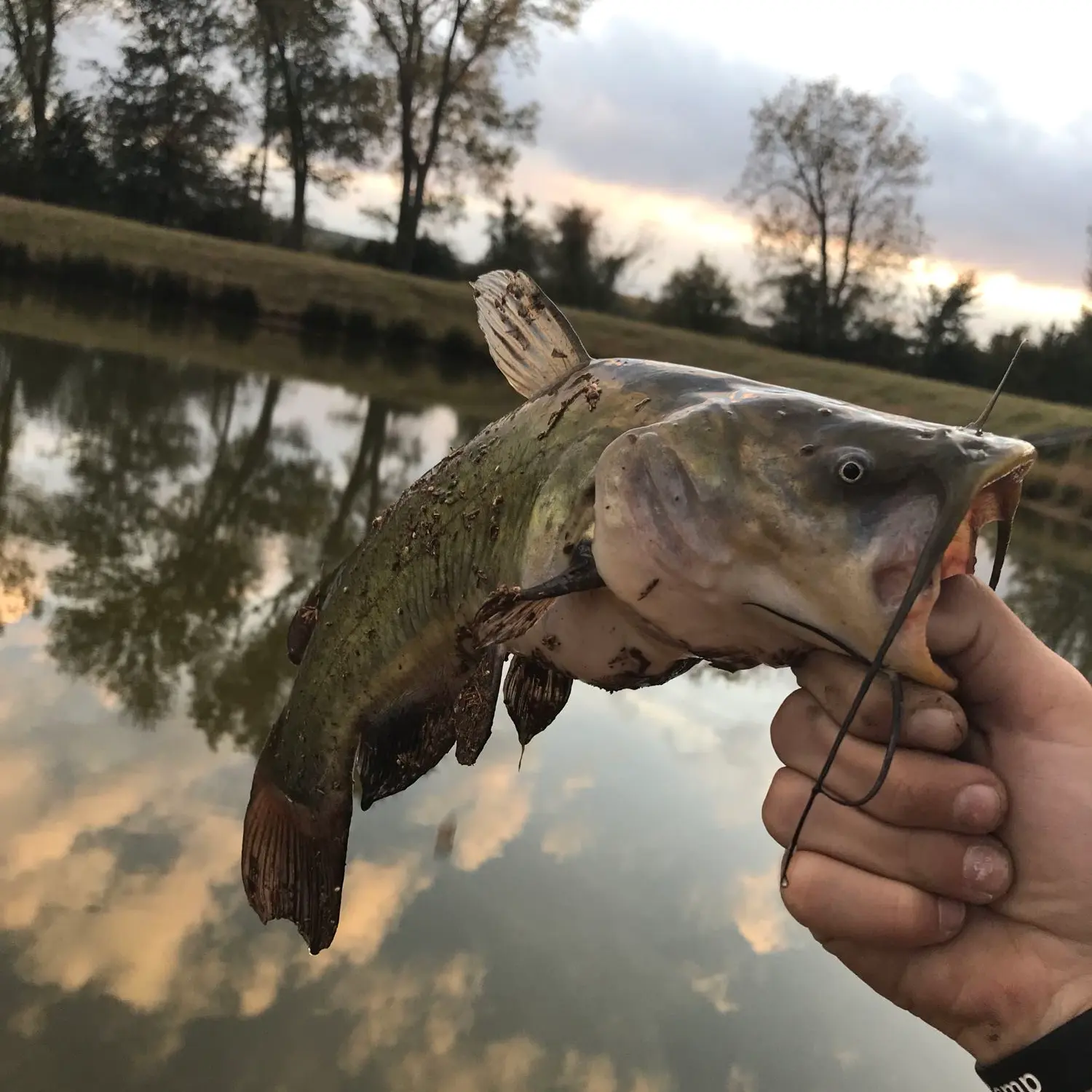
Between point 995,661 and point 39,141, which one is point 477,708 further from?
point 39,141

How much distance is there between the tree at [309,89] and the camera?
71.4 feet

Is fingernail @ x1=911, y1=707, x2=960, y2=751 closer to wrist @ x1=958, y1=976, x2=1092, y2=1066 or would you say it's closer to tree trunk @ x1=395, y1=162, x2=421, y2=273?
wrist @ x1=958, y1=976, x2=1092, y2=1066

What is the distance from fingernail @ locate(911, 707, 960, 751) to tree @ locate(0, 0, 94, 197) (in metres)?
26.7

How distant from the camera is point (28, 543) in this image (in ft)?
13.9

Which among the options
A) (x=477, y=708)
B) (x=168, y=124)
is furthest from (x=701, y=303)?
(x=477, y=708)

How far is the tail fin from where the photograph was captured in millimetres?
1713

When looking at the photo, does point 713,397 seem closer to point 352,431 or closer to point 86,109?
point 352,431

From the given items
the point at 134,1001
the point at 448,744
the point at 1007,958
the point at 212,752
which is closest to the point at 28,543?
the point at 212,752

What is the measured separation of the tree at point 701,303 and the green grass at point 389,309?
10.6 feet

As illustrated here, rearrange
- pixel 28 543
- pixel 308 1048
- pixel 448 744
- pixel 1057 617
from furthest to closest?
1. pixel 1057 617
2. pixel 28 543
3. pixel 308 1048
4. pixel 448 744

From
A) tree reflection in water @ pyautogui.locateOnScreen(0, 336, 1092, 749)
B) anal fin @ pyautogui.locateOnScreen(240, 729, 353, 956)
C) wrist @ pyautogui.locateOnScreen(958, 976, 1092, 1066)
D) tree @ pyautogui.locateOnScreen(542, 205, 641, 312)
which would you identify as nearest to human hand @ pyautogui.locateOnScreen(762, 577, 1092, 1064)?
wrist @ pyautogui.locateOnScreen(958, 976, 1092, 1066)

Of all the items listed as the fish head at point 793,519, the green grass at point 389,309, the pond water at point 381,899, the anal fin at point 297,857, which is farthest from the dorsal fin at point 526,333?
the green grass at point 389,309

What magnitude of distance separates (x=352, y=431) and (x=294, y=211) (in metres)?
18.1

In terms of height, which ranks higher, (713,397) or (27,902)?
(713,397)
